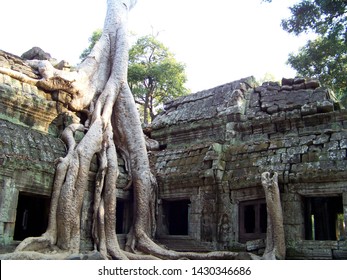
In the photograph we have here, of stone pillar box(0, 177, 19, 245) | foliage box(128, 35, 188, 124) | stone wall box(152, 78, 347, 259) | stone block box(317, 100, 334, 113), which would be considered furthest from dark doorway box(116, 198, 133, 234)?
foliage box(128, 35, 188, 124)

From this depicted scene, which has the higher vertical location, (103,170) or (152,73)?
(152,73)

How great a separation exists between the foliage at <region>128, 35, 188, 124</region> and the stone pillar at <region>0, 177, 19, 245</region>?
1256cm

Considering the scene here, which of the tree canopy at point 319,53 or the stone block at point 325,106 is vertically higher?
the tree canopy at point 319,53

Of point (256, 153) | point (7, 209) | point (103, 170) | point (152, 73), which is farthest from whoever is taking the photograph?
point (152, 73)

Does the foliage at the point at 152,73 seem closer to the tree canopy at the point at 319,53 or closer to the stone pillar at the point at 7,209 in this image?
the tree canopy at the point at 319,53

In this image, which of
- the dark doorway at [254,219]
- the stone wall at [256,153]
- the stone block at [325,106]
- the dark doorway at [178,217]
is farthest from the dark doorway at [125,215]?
the stone block at [325,106]

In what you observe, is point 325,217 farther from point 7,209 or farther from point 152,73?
point 152,73

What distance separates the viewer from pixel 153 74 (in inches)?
720

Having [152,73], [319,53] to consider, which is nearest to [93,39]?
[152,73]

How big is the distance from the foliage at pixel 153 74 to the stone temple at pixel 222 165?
8.83 m

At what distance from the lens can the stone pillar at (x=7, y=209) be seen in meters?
5.86

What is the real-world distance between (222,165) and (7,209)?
4.01 metres

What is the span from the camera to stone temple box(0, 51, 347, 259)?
6539 millimetres

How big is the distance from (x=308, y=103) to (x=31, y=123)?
5.11 meters
